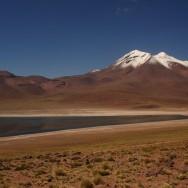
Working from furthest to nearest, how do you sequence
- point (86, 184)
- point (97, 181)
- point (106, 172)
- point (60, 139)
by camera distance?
point (60, 139), point (106, 172), point (97, 181), point (86, 184)

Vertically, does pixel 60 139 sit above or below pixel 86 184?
above

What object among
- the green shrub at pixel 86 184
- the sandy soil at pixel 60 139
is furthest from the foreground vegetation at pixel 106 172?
the sandy soil at pixel 60 139

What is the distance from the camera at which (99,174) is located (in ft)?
52.2

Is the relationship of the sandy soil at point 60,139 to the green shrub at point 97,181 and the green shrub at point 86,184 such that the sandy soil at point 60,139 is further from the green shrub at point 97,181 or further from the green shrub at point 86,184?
the green shrub at point 86,184

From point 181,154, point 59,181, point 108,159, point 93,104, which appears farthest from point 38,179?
point 93,104

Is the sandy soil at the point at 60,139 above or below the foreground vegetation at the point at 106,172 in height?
above

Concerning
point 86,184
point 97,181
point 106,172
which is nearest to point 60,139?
point 106,172

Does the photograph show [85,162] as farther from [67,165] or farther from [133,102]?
[133,102]

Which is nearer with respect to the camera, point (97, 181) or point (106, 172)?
point (97, 181)

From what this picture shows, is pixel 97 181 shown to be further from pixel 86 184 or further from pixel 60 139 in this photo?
pixel 60 139

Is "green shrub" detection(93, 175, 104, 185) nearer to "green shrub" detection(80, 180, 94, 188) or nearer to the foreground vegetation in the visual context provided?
the foreground vegetation

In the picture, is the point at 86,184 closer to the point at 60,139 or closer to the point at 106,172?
the point at 106,172

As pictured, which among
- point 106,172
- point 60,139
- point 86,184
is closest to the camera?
point 86,184

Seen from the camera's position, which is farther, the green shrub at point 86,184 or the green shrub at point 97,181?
the green shrub at point 97,181
